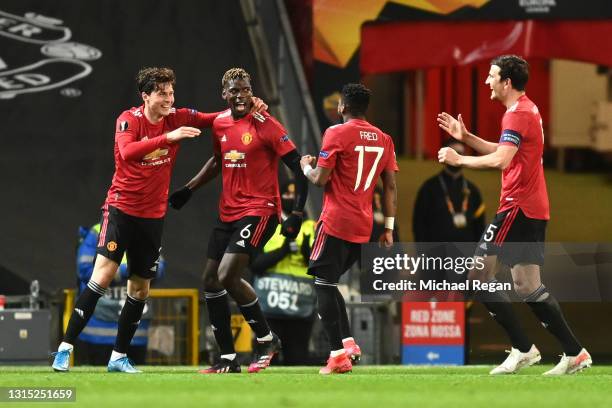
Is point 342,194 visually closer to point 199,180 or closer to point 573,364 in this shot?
point 199,180

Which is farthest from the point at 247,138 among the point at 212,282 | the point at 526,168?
the point at 526,168

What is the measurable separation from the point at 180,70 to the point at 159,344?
5.07 m

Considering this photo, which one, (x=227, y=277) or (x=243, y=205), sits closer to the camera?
(x=227, y=277)

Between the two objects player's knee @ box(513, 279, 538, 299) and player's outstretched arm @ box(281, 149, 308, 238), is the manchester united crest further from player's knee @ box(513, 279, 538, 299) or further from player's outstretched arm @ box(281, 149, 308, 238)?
player's knee @ box(513, 279, 538, 299)

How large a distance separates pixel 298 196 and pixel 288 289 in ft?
11.3

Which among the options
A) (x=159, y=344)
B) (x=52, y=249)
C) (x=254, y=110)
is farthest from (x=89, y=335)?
(x=254, y=110)

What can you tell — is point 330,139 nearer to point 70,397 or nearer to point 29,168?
point 70,397

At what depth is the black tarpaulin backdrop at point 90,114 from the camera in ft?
61.4

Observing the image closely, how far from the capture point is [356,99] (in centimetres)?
1224

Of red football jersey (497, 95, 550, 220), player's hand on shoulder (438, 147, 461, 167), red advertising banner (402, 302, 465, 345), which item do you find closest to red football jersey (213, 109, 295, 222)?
→ player's hand on shoulder (438, 147, 461, 167)

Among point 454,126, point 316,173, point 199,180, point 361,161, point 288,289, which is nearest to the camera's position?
point 454,126

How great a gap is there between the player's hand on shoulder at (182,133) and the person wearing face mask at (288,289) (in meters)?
3.89

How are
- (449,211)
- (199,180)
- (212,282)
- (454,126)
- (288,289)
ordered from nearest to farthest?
(454,126) < (212,282) < (199,180) < (288,289) < (449,211)

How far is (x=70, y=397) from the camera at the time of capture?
9.75 meters
